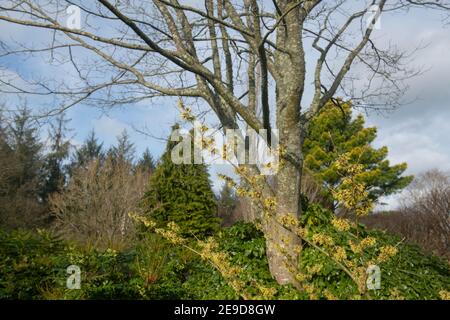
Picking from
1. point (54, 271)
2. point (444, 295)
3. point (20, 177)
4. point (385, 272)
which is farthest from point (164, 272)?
point (20, 177)

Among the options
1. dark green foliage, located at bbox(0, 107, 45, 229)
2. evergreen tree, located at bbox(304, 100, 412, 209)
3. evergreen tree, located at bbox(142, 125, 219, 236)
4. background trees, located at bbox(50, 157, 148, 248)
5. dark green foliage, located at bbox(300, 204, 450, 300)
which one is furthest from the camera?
evergreen tree, located at bbox(304, 100, 412, 209)

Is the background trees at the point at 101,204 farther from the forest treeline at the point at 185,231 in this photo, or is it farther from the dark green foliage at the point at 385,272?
the dark green foliage at the point at 385,272

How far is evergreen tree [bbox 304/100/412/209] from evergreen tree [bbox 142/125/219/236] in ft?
38.5

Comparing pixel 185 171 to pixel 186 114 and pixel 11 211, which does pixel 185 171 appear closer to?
pixel 186 114

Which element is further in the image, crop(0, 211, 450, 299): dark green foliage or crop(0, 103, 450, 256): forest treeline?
crop(0, 103, 450, 256): forest treeline

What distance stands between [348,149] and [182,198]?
1399cm

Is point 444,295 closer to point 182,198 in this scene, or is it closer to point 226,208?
point 182,198

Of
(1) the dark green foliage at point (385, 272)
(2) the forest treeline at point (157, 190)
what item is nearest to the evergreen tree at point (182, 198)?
(2) the forest treeline at point (157, 190)

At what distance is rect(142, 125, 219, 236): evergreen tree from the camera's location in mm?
10688

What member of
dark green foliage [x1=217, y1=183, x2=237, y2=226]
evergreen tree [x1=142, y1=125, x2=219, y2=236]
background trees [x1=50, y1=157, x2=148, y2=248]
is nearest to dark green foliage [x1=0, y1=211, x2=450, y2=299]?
evergreen tree [x1=142, y1=125, x2=219, y2=236]

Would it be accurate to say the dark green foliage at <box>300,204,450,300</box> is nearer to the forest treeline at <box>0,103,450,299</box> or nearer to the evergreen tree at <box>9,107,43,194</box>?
the forest treeline at <box>0,103,450,299</box>

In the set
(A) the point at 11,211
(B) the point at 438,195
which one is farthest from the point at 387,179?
(A) the point at 11,211

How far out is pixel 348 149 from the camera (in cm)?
2223
